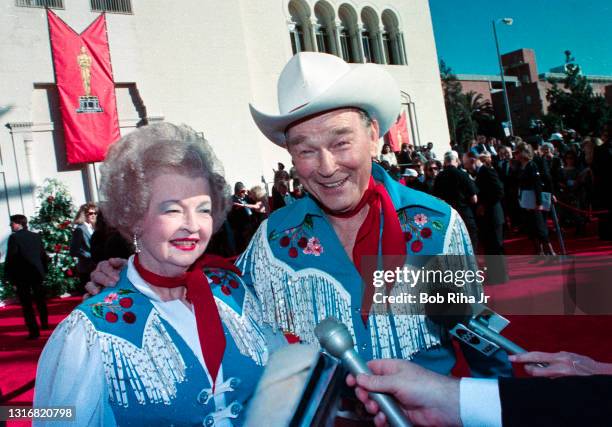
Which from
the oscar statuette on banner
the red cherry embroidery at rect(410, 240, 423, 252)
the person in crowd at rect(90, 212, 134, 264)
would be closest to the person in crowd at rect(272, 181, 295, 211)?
the person in crowd at rect(90, 212, 134, 264)

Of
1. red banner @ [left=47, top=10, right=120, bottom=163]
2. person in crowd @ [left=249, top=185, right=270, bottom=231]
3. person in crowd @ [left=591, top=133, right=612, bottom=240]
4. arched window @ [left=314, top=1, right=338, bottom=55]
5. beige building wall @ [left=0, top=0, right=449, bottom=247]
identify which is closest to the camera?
person in crowd @ [left=591, top=133, right=612, bottom=240]

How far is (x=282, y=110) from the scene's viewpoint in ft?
6.69

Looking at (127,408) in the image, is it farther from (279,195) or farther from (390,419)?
(279,195)

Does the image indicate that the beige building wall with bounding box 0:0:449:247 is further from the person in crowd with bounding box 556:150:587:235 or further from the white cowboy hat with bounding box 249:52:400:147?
the white cowboy hat with bounding box 249:52:400:147

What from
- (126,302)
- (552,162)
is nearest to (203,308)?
(126,302)

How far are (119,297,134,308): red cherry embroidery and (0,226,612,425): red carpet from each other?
143cm

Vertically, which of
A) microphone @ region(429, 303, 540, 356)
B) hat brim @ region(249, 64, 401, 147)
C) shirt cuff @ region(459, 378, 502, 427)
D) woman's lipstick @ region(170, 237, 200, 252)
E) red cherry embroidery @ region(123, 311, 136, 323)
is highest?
hat brim @ region(249, 64, 401, 147)

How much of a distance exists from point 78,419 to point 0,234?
1190cm

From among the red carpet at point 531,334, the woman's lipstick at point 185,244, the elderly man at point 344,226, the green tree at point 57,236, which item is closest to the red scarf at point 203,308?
the woman's lipstick at point 185,244

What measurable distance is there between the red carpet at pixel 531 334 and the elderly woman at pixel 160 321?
117cm

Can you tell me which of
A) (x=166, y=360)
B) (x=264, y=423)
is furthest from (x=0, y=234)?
(x=264, y=423)

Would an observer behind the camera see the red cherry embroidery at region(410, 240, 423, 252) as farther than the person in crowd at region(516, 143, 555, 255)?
No

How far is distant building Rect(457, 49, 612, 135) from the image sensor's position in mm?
53375

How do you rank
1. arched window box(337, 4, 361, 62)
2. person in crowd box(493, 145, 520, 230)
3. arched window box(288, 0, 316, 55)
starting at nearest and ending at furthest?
person in crowd box(493, 145, 520, 230) → arched window box(288, 0, 316, 55) → arched window box(337, 4, 361, 62)
